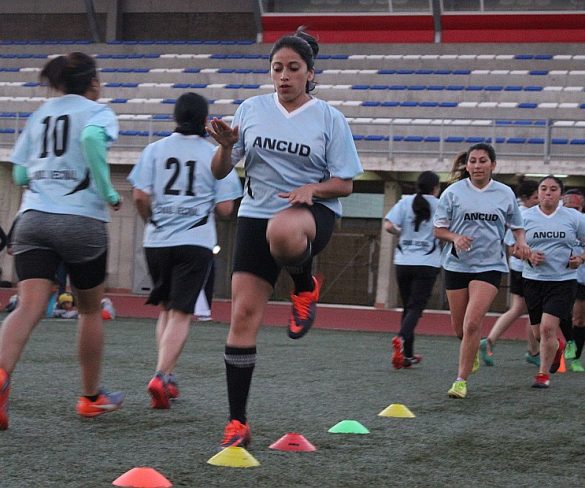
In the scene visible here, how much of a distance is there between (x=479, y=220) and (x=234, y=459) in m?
3.94

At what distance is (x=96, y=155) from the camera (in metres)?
4.95

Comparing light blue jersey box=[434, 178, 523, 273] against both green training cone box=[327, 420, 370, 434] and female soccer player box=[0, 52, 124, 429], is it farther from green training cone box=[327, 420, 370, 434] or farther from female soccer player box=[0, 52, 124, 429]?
female soccer player box=[0, 52, 124, 429]

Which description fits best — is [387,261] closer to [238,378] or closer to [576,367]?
[576,367]

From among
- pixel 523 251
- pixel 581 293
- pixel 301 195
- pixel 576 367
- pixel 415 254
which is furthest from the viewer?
pixel 581 293

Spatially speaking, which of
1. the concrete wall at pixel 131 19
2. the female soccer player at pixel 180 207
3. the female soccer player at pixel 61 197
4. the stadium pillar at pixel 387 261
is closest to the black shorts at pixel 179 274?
the female soccer player at pixel 180 207

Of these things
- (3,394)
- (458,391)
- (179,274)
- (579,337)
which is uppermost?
(179,274)

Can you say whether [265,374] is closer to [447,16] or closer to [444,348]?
[444,348]

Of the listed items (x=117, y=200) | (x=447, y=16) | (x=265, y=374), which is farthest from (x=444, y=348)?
(x=447, y=16)

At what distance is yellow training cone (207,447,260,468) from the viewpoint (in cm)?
425

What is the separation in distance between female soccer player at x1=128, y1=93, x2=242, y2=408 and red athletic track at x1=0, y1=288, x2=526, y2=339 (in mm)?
10792

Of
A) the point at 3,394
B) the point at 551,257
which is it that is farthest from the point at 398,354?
the point at 3,394

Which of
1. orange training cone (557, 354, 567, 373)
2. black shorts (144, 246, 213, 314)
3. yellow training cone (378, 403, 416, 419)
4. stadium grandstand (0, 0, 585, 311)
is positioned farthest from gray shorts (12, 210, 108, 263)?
stadium grandstand (0, 0, 585, 311)

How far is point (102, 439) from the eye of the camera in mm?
4793

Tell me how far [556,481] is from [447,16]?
26672 millimetres
